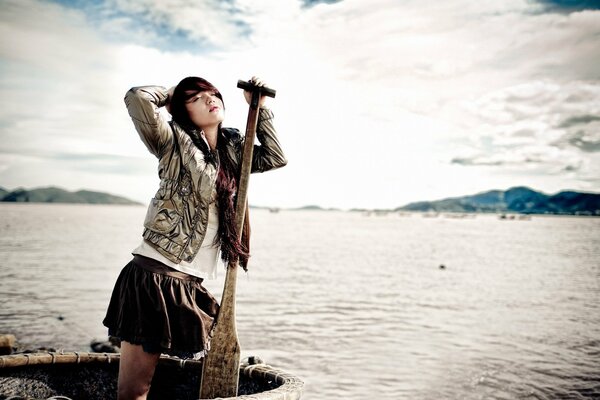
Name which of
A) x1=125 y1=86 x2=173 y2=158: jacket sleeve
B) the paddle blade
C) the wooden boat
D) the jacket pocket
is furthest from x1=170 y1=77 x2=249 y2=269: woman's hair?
the wooden boat

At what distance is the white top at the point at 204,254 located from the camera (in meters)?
3.10

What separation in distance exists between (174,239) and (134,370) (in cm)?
83

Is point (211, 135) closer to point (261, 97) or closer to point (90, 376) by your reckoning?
point (261, 97)

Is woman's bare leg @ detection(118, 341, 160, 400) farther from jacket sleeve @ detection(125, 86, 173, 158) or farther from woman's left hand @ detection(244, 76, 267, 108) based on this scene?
woman's left hand @ detection(244, 76, 267, 108)

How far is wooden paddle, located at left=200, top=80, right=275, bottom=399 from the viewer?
3.29 meters

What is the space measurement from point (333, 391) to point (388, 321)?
579 centimetres

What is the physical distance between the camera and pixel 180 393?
430 centimetres

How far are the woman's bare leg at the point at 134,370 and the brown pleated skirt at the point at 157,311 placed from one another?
0.22 feet

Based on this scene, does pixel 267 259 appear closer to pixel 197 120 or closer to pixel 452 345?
pixel 452 345

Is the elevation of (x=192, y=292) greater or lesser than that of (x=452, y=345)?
greater

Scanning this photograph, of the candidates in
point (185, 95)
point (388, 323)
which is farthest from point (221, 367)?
point (388, 323)

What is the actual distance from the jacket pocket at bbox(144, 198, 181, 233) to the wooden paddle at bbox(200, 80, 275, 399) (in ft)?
1.42

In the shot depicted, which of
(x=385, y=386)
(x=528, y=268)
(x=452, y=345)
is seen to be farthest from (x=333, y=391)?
(x=528, y=268)

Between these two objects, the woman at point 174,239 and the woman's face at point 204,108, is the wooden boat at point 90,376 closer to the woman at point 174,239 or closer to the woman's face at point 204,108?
the woman at point 174,239
